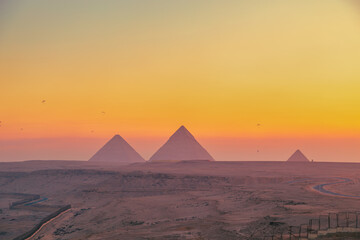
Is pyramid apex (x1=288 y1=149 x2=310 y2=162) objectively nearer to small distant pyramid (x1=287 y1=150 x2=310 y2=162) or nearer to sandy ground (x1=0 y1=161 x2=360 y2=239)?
small distant pyramid (x1=287 y1=150 x2=310 y2=162)

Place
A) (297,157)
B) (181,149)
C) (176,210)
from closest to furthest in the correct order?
1. (176,210)
2. (181,149)
3. (297,157)

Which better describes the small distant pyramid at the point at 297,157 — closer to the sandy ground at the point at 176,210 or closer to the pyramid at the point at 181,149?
the pyramid at the point at 181,149

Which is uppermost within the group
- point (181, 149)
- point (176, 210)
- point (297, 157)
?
point (181, 149)

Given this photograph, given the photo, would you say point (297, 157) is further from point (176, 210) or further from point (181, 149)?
point (176, 210)

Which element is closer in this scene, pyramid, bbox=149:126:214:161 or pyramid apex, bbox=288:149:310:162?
pyramid, bbox=149:126:214:161

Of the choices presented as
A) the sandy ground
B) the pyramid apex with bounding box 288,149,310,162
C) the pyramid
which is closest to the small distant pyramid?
the pyramid apex with bounding box 288,149,310,162

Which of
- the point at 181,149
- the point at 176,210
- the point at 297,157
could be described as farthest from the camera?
the point at 297,157

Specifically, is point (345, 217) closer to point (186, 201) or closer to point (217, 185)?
point (186, 201)

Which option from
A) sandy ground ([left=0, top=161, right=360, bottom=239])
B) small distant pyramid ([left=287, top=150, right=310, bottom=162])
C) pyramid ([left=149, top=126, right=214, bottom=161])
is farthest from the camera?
small distant pyramid ([left=287, top=150, right=310, bottom=162])

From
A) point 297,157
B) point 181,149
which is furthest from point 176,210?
point 297,157
